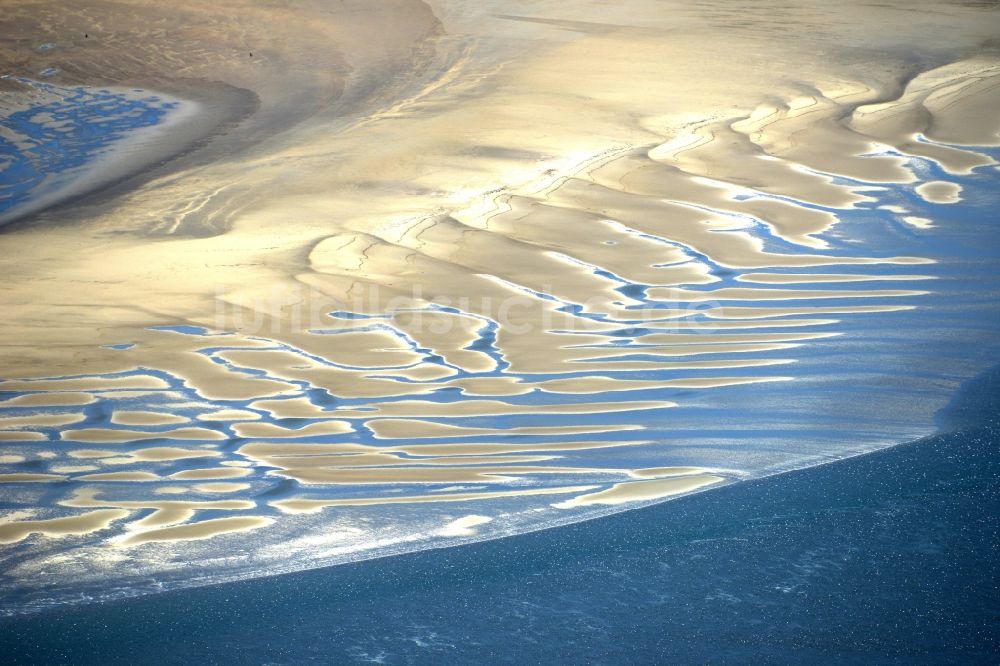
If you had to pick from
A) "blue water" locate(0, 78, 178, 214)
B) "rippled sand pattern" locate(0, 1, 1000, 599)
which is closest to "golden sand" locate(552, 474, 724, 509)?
"rippled sand pattern" locate(0, 1, 1000, 599)

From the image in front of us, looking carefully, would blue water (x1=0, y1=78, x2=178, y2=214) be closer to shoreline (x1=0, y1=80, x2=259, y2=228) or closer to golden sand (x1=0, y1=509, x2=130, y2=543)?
shoreline (x1=0, y1=80, x2=259, y2=228)

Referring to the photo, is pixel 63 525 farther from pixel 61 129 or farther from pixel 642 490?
pixel 61 129

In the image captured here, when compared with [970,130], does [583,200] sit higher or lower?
lower

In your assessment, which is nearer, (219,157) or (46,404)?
(46,404)

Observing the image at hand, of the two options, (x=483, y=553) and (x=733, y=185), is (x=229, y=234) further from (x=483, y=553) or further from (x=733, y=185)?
(x=483, y=553)

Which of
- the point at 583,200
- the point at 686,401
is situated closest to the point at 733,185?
the point at 583,200

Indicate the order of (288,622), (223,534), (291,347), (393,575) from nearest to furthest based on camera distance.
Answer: (288,622), (393,575), (223,534), (291,347)

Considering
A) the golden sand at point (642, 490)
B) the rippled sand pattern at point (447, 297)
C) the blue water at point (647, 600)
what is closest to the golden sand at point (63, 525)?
the rippled sand pattern at point (447, 297)

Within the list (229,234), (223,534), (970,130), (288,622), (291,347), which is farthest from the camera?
(970,130)
